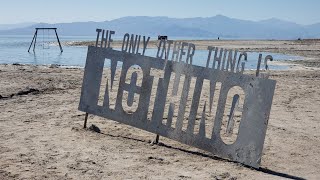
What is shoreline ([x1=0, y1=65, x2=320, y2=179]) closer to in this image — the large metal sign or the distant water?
the large metal sign

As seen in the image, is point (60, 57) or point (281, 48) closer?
point (60, 57)

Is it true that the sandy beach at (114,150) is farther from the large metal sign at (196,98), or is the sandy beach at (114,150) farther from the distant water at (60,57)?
the distant water at (60,57)

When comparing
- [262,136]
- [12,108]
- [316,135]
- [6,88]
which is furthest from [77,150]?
[6,88]

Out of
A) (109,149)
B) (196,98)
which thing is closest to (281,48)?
(196,98)

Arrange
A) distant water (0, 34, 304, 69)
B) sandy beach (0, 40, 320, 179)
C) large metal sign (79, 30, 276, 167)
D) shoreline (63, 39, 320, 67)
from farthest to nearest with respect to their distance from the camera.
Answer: shoreline (63, 39, 320, 67) < distant water (0, 34, 304, 69) < large metal sign (79, 30, 276, 167) < sandy beach (0, 40, 320, 179)

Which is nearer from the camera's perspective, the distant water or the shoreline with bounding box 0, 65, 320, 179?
the shoreline with bounding box 0, 65, 320, 179

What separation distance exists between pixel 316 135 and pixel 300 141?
2.80 feet

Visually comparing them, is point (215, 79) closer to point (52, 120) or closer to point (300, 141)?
point (300, 141)

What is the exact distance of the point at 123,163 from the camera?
271 inches

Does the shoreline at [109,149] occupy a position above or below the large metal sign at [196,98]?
below

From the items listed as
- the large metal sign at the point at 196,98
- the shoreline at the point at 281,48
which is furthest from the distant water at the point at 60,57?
the large metal sign at the point at 196,98

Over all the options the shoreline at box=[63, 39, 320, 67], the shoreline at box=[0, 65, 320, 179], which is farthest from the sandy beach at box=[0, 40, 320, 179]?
the shoreline at box=[63, 39, 320, 67]

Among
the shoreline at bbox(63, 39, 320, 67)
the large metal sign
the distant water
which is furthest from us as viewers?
the shoreline at bbox(63, 39, 320, 67)

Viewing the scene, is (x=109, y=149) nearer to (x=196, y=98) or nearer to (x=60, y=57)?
(x=196, y=98)
